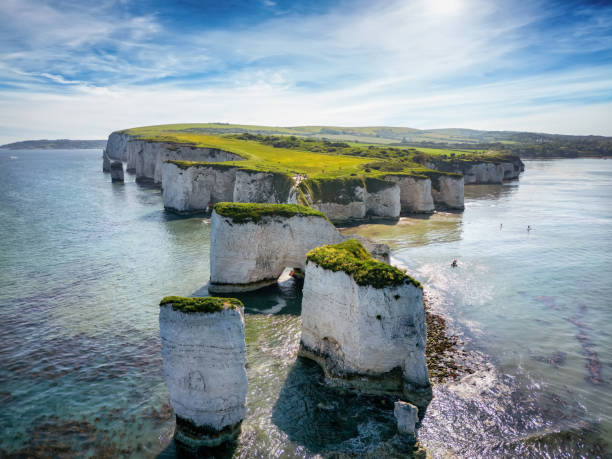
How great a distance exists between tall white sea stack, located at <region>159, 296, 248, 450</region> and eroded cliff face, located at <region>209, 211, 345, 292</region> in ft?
47.3

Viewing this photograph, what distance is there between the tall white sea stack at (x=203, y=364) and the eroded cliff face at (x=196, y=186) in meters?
45.6

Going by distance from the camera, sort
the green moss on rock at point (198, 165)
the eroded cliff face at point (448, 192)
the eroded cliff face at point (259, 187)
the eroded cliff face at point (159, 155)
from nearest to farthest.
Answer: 1. the eroded cliff face at point (259, 187)
2. the green moss on rock at point (198, 165)
3. the eroded cliff face at point (448, 192)
4. the eroded cliff face at point (159, 155)

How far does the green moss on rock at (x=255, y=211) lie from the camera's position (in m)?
27.8

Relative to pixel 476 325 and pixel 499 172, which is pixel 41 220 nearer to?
pixel 476 325

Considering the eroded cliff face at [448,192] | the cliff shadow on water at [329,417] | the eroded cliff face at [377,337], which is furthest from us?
the eroded cliff face at [448,192]

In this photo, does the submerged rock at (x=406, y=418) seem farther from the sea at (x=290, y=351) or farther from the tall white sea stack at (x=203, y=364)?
the tall white sea stack at (x=203, y=364)

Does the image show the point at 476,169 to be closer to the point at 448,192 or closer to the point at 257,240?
the point at 448,192

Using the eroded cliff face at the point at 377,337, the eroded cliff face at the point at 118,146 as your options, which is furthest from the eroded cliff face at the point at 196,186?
the eroded cliff face at the point at 118,146

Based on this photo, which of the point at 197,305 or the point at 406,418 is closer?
the point at 197,305

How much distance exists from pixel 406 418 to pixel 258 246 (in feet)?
56.5

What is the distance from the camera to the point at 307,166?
62938mm

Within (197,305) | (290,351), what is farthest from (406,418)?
(197,305)

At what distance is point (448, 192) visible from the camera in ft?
215

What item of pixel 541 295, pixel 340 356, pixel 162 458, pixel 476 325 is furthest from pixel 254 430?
pixel 541 295
